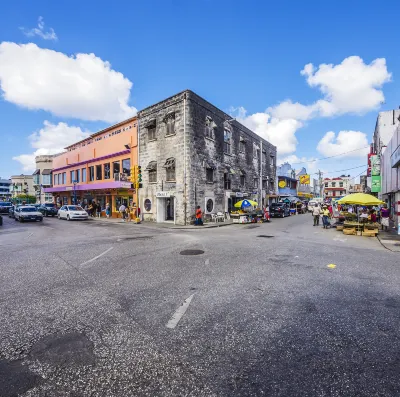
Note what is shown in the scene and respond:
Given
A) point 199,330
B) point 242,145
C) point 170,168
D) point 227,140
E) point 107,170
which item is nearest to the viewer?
point 199,330

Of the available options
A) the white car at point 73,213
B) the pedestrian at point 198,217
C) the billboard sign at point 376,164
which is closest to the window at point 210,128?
the pedestrian at point 198,217

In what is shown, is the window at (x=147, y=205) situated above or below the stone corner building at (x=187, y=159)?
below

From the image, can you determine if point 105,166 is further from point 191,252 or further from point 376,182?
point 376,182

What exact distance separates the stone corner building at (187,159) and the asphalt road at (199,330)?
47.0 ft

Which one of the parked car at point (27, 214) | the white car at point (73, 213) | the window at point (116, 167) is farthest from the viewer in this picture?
the window at point (116, 167)

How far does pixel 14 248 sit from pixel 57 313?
797 cm

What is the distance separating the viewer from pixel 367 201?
14.7 m

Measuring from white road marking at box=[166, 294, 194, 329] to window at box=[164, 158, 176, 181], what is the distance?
58.3 ft

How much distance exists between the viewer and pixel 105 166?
28.8 meters

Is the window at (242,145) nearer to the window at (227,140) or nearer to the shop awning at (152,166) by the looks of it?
the window at (227,140)

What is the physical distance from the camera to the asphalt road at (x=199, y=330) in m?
2.58

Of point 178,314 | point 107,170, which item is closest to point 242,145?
point 107,170

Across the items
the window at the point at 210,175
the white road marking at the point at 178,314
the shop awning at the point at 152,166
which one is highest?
the shop awning at the point at 152,166

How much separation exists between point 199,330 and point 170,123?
20782 millimetres
